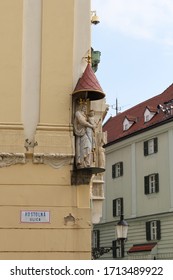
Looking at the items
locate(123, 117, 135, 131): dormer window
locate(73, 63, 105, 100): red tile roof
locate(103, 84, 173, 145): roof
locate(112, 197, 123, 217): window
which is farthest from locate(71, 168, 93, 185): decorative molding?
locate(123, 117, 135, 131): dormer window

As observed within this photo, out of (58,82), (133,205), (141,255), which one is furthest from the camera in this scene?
(133,205)

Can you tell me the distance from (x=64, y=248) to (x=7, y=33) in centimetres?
405

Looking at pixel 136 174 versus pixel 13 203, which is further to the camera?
pixel 136 174

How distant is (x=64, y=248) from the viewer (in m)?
10.4

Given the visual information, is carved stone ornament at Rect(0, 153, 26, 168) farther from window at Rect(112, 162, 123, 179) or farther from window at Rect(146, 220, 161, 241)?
window at Rect(112, 162, 123, 179)

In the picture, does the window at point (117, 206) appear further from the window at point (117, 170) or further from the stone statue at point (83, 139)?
the stone statue at point (83, 139)

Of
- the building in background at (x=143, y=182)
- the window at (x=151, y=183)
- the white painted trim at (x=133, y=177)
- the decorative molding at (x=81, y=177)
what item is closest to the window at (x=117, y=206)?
the building in background at (x=143, y=182)

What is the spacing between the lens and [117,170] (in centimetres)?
3997

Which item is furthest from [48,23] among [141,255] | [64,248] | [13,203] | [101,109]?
[141,255]

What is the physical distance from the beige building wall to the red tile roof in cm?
26

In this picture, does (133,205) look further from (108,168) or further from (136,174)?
(108,168)

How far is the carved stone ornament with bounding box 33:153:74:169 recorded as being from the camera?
1072cm

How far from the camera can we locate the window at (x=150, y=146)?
117 feet

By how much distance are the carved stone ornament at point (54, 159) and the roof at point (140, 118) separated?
24.5 m
